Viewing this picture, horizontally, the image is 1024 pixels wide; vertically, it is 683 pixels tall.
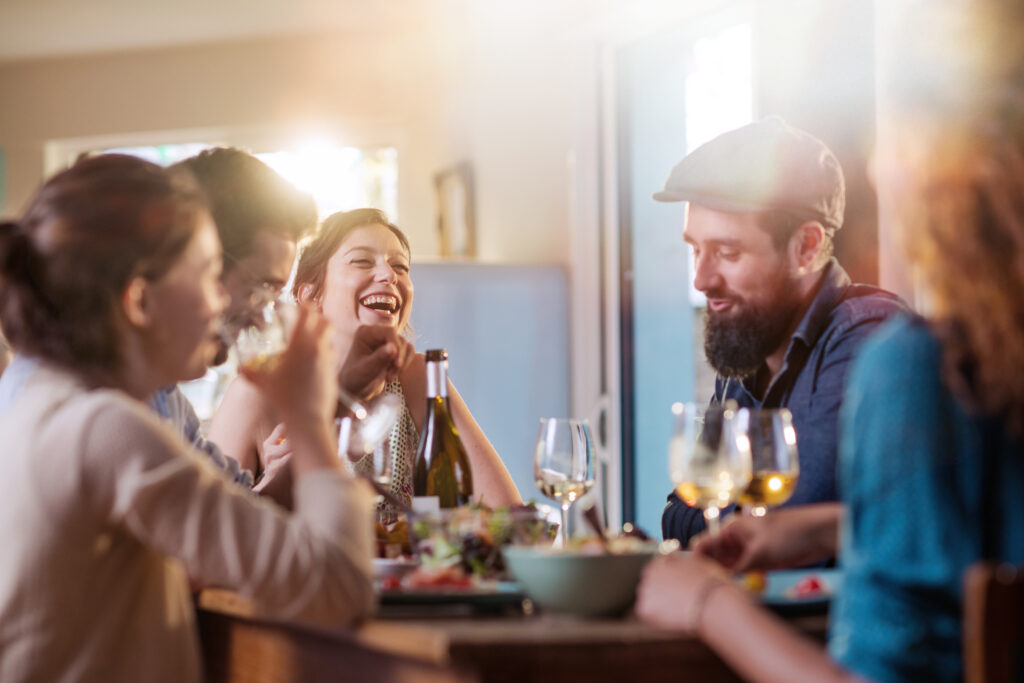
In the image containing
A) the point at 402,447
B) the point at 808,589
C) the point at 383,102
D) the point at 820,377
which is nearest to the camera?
the point at 808,589

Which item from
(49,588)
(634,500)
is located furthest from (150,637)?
(634,500)

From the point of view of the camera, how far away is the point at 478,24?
5.07m

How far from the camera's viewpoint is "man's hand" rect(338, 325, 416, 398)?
1889mm

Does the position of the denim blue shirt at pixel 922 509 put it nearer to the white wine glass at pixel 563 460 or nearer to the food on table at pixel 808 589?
the food on table at pixel 808 589

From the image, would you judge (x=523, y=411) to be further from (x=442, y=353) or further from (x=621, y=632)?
(x=621, y=632)

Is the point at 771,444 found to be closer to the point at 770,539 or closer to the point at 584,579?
the point at 770,539

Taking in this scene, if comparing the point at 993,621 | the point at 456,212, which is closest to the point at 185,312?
the point at 993,621

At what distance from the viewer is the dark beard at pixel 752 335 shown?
2.15m

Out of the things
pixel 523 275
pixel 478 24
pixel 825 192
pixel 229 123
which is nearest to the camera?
pixel 825 192

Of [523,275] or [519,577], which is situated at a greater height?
[523,275]

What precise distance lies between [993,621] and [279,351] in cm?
79

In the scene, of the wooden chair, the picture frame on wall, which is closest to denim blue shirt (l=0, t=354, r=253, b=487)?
the wooden chair

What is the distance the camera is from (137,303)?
1.15 meters

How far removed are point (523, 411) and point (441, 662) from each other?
3387 millimetres
